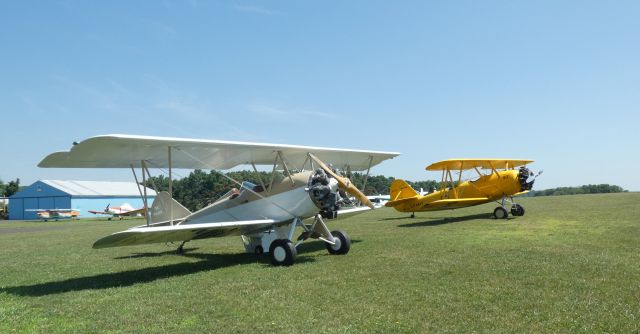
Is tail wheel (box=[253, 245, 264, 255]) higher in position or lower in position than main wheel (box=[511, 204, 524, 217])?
lower

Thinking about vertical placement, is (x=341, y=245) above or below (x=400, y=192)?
below

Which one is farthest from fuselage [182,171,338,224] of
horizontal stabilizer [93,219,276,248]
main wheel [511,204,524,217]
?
main wheel [511,204,524,217]

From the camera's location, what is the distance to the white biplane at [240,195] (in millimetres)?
9070

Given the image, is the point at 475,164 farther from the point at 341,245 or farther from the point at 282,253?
the point at 282,253

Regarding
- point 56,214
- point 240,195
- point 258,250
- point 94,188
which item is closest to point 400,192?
point 258,250

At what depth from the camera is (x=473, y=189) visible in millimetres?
19766

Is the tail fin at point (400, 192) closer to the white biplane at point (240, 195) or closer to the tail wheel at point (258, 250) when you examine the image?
the white biplane at point (240, 195)

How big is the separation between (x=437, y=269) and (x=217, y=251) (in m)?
7.16

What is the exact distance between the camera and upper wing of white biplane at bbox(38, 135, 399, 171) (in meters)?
8.88

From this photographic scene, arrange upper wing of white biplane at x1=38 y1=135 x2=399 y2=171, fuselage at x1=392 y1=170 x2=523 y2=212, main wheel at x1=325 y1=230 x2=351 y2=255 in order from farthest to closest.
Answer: fuselage at x1=392 y1=170 x2=523 y2=212, main wheel at x1=325 y1=230 x2=351 y2=255, upper wing of white biplane at x1=38 y1=135 x2=399 y2=171

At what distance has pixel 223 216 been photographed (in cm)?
1123

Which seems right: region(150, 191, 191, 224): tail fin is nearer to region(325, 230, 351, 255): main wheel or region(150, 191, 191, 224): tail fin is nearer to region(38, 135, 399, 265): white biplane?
region(38, 135, 399, 265): white biplane

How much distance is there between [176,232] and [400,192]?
1335cm

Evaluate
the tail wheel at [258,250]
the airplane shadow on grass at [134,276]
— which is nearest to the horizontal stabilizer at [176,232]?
the airplane shadow on grass at [134,276]
